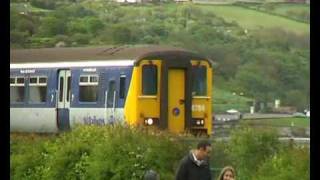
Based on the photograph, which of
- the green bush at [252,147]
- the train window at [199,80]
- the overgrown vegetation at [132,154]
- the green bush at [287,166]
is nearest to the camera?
the green bush at [287,166]

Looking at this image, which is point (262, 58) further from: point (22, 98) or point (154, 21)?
point (22, 98)

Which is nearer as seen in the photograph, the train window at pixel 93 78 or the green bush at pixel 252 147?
the green bush at pixel 252 147

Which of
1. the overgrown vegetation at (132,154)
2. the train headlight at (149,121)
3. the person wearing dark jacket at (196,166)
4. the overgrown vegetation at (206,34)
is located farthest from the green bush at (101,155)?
the overgrown vegetation at (206,34)

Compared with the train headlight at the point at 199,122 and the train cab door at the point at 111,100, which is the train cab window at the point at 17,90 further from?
the train headlight at the point at 199,122

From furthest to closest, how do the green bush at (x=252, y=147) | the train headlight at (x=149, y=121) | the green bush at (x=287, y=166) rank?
the train headlight at (x=149, y=121) < the green bush at (x=252, y=147) < the green bush at (x=287, y=166)

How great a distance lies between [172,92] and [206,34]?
64.6 inches

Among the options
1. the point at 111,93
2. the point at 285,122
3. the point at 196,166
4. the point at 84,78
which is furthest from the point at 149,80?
the point at 196,166

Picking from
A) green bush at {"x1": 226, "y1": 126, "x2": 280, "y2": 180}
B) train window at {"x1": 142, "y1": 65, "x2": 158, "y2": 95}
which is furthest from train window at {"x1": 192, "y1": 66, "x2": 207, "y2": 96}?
green bush at {"x1": 226, "y1": 126, "x2": 280, "y2": 180}

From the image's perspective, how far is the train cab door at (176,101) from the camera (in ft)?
64.4

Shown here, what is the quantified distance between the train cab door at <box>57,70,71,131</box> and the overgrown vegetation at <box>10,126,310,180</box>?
15.3ft

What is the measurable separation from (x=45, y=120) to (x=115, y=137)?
21.1 ft

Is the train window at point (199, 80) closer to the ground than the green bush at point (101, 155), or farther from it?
farther from it

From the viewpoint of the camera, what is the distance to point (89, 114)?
787 inches

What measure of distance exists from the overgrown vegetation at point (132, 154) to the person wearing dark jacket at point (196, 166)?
288 cm
